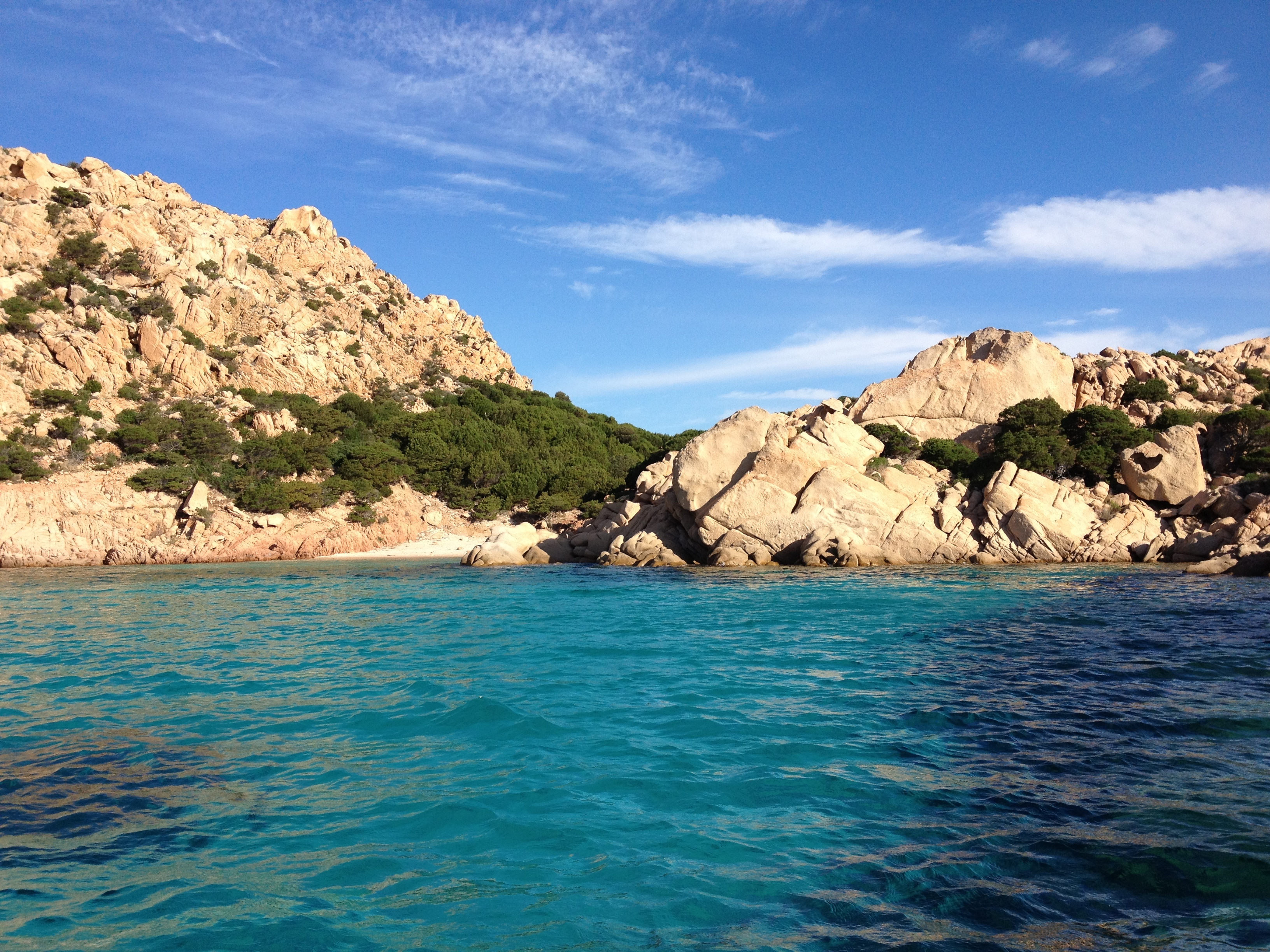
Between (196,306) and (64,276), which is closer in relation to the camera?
(64,276)

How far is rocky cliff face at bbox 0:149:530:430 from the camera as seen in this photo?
49906 millimetres

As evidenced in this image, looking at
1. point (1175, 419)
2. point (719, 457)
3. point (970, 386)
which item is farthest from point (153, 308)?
point (1175, 419)

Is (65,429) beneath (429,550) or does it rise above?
above

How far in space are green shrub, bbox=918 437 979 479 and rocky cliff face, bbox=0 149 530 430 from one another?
45.4m

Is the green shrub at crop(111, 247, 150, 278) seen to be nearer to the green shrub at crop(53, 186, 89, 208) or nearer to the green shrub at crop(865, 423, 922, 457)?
→ the green shrub at crop(53, 186, 89, 208)

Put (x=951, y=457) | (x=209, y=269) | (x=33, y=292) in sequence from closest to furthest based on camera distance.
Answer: (x=951, y=457), (x=33, y=292), (x=209, y=269)

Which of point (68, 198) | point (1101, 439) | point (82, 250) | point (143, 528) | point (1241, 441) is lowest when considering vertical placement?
point (143, 528)

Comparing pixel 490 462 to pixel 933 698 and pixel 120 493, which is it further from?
pixel 933 698

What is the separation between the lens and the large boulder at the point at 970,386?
124ft

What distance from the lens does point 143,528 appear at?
39906mm

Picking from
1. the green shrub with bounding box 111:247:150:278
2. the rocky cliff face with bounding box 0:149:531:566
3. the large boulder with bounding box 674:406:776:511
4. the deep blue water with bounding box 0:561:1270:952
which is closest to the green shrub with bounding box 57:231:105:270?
the rocky cliff face with bounding box 0:149:531:566

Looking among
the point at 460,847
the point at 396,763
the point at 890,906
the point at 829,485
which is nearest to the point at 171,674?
the point at 396,763

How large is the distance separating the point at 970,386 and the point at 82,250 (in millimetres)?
64027

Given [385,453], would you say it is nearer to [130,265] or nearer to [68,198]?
[130,265]
